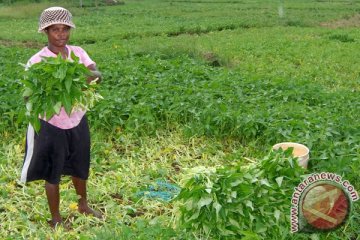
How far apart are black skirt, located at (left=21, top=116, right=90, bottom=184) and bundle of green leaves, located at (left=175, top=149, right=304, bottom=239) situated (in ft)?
3.42

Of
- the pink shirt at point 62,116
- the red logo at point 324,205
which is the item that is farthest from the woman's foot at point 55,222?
the red logo at point 324,205

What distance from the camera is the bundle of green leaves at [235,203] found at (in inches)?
149

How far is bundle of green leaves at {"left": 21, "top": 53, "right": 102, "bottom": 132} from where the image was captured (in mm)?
3811

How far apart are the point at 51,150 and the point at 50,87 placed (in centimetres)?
58

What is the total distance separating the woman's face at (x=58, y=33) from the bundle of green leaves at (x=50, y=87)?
0.77ft

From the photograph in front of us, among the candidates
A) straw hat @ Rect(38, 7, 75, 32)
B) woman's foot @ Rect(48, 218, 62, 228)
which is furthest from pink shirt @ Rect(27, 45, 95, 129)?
woman's foot @ Rect(48, 218, 62, 228)

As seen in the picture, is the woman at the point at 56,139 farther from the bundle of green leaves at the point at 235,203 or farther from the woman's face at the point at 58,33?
the bundle of green leaves at the point at 235,203

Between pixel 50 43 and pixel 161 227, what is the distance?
73.7 inches

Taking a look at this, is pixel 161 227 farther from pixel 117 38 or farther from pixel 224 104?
pixel 117 38

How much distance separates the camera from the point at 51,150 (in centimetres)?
405

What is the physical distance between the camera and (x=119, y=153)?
6.07 metres

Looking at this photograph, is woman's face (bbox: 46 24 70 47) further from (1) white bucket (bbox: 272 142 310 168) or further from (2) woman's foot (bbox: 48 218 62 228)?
(1) white bucket (bbox: 272 142 310 168)

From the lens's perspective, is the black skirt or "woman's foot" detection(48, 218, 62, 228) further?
"woman's foot" detection(48, 218, 62, 228)

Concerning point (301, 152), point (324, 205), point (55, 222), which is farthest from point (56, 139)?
point (301, 152)
